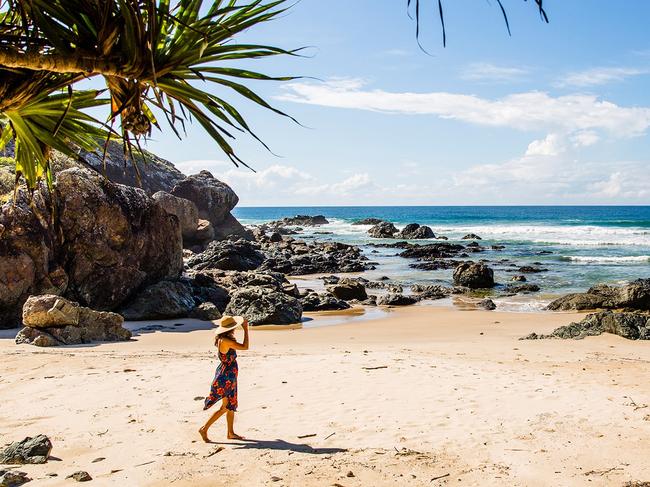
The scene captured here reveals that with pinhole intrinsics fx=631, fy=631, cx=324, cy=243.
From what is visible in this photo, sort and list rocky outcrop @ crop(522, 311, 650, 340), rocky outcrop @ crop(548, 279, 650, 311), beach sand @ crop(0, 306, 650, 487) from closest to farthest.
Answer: beach sand @ crop(0, 306, 650, 487)
rocky outcrop @ crop(522, 311, 650, 340)
rocky outcrop @ crop(548, 279, 650, 311)

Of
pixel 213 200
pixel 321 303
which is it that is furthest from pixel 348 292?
pixel 213 200

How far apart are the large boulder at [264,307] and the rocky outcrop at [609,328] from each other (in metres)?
5.48

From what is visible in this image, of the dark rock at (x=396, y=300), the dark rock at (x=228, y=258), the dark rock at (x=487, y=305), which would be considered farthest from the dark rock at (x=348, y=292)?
the dark rock at (x=228, y=258)

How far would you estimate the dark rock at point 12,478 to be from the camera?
4867mm

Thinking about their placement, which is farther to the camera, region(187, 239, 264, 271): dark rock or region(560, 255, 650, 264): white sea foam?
region(560, 255, 650, 264): white sea foam

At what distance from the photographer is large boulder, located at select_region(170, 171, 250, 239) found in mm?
40906

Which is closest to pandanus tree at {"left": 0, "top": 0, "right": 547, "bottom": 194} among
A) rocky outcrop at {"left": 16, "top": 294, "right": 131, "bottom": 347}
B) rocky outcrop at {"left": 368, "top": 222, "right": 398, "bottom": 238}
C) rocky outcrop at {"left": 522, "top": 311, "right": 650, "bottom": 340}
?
rocky outcrop at {"left": 16, "top": 294, "right": 131, "bottom": 347}

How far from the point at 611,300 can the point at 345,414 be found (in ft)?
43.5

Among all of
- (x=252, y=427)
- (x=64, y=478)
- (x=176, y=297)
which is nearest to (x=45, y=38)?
(x=64, y=478)

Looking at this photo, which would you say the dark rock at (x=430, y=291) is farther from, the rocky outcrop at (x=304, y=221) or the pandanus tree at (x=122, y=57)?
the rocky outcrop at (x=304, y=221)

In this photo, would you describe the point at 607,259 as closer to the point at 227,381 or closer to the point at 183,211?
the point at 183,211

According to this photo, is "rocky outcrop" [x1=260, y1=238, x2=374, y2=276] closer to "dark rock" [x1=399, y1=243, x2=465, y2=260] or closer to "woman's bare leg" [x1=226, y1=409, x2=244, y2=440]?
"dark rock" [x1=399, y1=243, x2=465, y2=260]

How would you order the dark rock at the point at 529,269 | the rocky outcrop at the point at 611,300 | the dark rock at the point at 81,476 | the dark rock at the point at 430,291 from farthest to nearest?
the dark rock at the point at 529,269
the dark rock at the point at 430,291
the rocky outcrop at the point at 611,300
the dark rock at the point at 81,476

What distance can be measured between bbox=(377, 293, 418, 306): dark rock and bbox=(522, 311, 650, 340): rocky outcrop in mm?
6405
